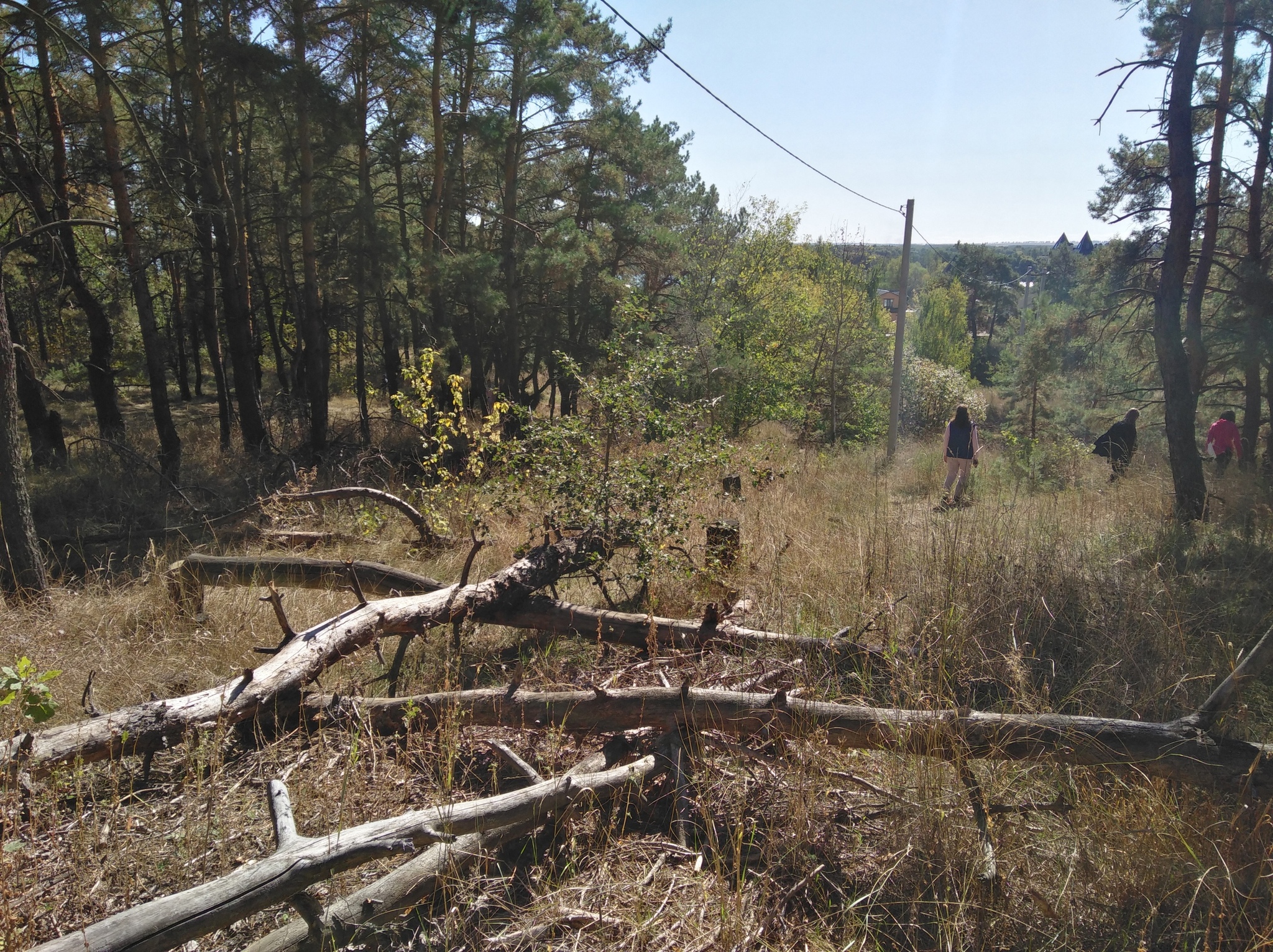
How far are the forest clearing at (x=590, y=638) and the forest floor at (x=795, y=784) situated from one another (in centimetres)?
2

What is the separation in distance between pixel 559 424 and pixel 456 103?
13.9 meters

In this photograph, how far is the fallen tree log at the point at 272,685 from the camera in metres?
2.82

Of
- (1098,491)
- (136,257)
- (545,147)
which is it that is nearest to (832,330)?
(545,147)

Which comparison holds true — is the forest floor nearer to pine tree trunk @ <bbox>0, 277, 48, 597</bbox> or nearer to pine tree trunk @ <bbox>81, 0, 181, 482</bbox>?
A: pine tree trunk @ <bbox>0, 277, 48, 597</bbox>

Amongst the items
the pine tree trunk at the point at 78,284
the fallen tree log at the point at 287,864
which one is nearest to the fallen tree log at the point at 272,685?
the fallen tree log at the point at 287,864

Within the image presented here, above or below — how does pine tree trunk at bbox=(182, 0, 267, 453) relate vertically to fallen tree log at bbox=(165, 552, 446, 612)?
above

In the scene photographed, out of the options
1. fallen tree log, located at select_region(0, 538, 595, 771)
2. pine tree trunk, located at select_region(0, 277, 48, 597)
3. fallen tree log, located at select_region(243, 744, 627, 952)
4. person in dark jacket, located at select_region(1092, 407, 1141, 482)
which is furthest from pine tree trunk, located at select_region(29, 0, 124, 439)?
person in dark jacket, located at select_region(1092, 407, 1141, 482)

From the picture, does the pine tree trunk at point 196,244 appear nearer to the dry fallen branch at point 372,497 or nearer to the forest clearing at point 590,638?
the forest clearing at point 590,638

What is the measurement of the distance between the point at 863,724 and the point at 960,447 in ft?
27.6

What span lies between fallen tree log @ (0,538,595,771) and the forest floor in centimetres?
16

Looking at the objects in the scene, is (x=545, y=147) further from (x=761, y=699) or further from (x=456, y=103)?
(x=761, y=699)

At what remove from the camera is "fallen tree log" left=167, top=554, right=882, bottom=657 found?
4.22 meters

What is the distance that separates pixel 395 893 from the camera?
231 centimetres

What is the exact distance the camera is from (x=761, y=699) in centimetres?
320
